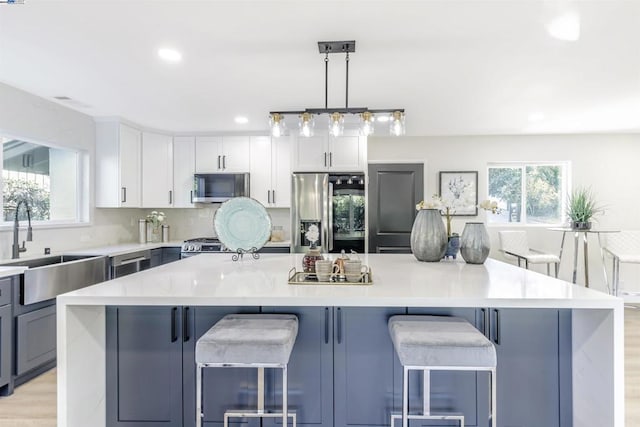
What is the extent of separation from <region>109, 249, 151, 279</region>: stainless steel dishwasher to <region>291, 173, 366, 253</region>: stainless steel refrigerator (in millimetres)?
1687

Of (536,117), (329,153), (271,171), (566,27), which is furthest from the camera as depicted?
(271,171)

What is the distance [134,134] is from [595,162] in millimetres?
5918

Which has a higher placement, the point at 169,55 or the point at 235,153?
the point at 169,55

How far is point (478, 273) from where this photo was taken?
6.45 ft

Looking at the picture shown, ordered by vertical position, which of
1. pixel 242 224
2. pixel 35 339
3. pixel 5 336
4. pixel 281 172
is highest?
pixel 281 172

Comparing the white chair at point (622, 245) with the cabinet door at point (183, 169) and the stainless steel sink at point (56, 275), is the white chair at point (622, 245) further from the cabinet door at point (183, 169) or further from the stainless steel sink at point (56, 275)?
the stainless steel sink at point (56, 275)

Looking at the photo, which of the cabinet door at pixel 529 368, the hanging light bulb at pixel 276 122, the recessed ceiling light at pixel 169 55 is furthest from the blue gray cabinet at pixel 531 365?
the recessed ceiling light at pixel 169 55

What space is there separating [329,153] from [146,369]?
3099 mm

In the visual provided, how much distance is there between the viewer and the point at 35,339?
8.64ft

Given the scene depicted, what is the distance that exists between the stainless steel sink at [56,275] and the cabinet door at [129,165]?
3.10ft

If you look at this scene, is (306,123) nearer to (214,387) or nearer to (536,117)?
(214,387)

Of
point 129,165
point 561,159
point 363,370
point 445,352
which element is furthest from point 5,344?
point 561,159

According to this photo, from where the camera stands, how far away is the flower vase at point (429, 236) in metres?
2.28

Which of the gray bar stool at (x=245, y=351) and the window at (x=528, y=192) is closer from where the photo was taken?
the gray bar stool at (x=245, y=351)
